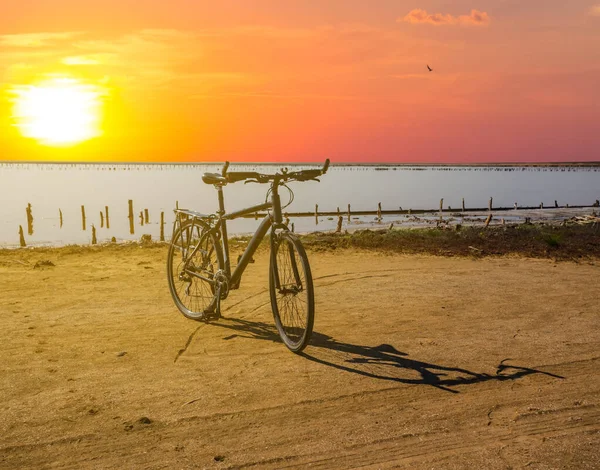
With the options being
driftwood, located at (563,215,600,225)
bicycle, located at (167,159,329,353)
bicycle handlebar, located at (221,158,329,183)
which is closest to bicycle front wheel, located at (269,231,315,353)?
bicycle, located at (167,159,329,353)

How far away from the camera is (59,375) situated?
470 cm

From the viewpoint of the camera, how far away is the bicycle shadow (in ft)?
14.9

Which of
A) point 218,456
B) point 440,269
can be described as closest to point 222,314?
point 218,456

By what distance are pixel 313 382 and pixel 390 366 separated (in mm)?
777

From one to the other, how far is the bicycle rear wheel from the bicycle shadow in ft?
2.69

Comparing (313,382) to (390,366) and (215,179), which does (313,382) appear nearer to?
(390,366)

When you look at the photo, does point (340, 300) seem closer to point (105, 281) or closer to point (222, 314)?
point (222, 314)

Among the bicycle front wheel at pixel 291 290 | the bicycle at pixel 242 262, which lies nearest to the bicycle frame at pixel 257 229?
the bicycle at pixel 242 262

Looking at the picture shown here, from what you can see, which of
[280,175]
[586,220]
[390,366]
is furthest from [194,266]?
[586,220]

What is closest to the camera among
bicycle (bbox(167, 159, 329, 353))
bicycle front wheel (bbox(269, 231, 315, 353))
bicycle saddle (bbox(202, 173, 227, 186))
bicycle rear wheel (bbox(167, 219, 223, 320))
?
bicycle front wheel (bbox(269, 231, 315, 353))

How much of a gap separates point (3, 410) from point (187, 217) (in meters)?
3.24

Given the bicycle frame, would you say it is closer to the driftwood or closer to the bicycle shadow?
the bicycle shadow

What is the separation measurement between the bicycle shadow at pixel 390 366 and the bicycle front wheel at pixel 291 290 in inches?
9.1

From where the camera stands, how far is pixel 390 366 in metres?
4.85
